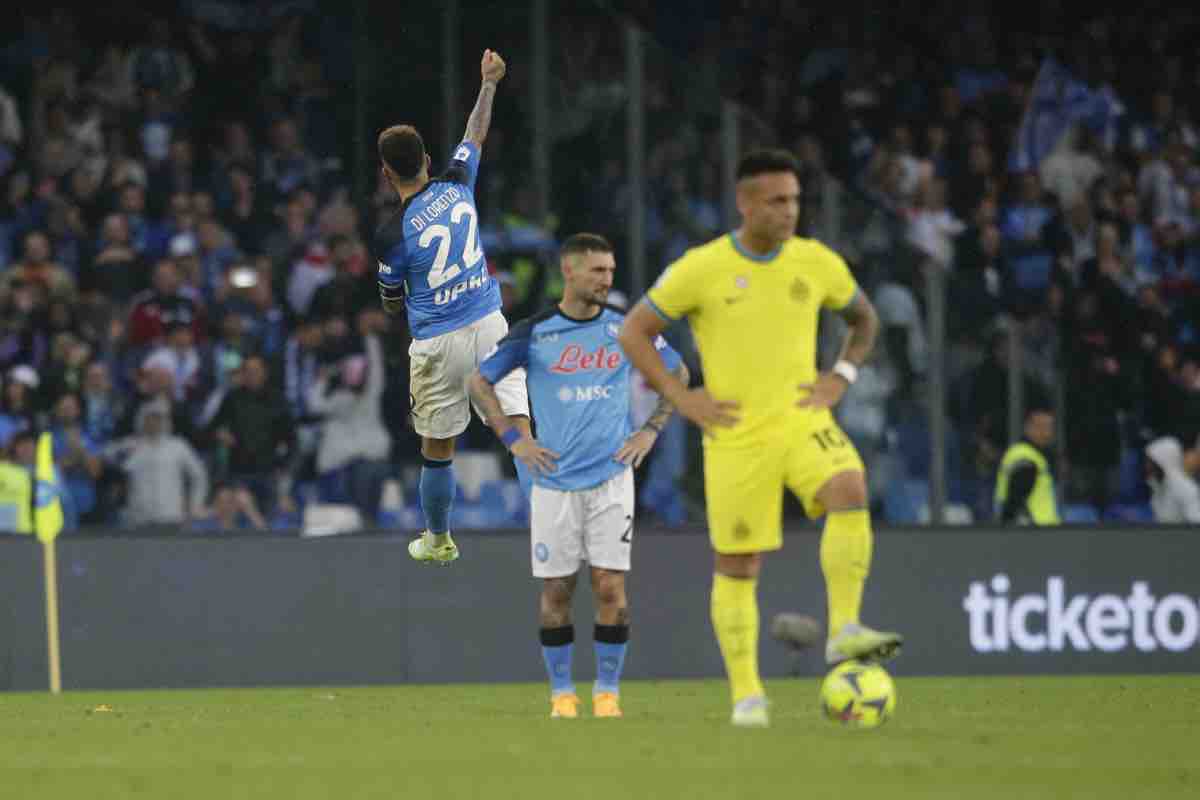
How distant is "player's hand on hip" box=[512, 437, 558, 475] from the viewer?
38.9 feet

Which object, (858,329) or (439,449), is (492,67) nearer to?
(439,449)

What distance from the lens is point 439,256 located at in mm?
12484

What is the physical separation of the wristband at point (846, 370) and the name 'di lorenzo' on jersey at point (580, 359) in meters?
2.59

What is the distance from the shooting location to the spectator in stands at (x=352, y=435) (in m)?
17.7

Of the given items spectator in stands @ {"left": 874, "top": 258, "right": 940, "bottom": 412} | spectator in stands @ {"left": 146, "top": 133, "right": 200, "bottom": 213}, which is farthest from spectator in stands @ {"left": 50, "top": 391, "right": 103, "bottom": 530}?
spectator in stands @ {"left": 874, "top": 258, "right": 940, "bottom": 412}

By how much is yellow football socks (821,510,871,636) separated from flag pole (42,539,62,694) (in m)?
7.68

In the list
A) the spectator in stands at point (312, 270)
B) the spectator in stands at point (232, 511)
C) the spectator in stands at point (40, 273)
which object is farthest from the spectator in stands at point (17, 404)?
the spectator in stands at point (312, 270)

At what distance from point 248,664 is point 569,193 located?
4.31 metres

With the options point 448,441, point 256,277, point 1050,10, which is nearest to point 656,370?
point 448,441

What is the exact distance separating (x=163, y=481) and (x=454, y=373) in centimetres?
532

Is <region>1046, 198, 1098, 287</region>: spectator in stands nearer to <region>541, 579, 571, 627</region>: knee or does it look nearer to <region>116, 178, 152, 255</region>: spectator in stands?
<region>116, 178, 152, 255</region>: spectator in stands

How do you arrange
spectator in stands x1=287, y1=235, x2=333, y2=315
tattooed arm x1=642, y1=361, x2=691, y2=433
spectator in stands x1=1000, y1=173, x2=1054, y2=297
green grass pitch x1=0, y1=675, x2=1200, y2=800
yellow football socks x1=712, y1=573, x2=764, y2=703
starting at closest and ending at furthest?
green grass pitch x1=0, y1=675, x2=1200, y2=800
yellow football socks x1=712, y1=573, x2=764, y2=703
tattooed arm x1=642, y1=361, x2=691, y2=433
spectator in stands x1=287, y1=235, x2=333, y2=315
spectator in stands x1=1000, y1=173, x2=1054, y2=297

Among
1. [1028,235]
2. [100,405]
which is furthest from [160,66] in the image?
[1028,235]

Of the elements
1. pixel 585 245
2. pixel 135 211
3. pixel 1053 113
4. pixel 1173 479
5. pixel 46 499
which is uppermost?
pixel 1053 113
